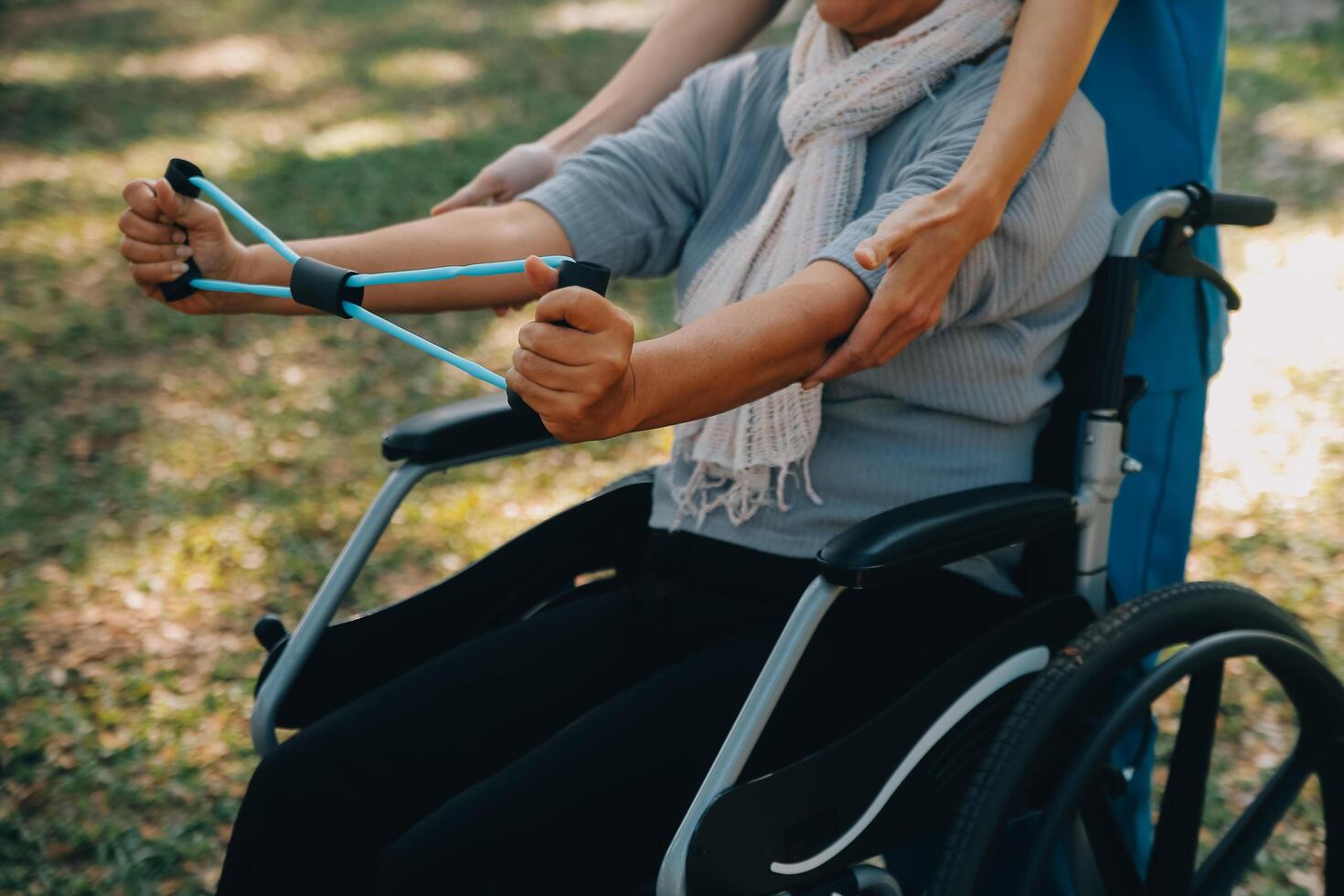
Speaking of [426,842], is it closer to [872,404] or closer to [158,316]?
[872,404]

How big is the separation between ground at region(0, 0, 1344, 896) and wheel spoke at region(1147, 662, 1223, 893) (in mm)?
663

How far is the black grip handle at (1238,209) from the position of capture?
1.67 metres

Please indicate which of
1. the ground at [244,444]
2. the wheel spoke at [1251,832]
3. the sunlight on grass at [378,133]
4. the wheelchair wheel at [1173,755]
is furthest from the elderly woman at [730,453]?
the sunlight on grass at [378,133]

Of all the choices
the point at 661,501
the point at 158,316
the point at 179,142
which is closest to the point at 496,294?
the point at 661,501

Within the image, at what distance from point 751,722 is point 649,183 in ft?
2.90

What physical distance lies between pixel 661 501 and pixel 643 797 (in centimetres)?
53

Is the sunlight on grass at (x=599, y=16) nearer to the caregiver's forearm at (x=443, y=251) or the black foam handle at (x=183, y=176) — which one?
the caregiver's forearm at (x=443, y=251)

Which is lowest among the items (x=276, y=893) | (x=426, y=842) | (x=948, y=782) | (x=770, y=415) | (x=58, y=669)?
(x=58, y=669)

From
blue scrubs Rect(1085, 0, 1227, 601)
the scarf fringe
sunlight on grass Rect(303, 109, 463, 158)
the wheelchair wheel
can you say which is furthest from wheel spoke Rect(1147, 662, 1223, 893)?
sunlight on grass Rect(303, 109, 463, 158)

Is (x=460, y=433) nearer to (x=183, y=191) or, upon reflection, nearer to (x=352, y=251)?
(x=352, y=251)

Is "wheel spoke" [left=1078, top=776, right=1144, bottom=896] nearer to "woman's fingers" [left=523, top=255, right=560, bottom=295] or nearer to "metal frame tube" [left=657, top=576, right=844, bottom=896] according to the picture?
"metal frame tube" [left=657, top=576, right=844, bottom=896]

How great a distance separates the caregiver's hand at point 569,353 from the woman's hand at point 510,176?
2.64ft

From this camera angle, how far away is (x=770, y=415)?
1617 millimetres

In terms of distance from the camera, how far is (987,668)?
1500 mm
